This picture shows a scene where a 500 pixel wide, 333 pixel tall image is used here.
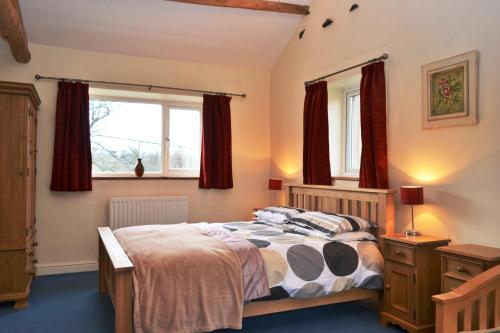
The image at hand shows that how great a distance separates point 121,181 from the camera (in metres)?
4.88

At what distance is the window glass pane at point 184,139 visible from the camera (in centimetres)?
530

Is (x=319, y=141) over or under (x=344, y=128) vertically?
under

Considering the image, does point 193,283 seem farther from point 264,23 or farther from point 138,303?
point 264,23

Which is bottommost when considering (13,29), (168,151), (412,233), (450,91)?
(412,233)

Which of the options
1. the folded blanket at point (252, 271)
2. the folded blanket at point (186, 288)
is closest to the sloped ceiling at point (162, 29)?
the folded blanket at point (186, 288)

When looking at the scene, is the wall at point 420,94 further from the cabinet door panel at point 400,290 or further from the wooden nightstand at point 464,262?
the cabinet door panel at point 400,290

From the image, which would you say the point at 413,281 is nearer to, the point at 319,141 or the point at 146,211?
the point at 319,141

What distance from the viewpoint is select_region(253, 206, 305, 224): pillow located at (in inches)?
156

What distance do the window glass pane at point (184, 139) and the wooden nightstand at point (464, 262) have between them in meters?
3.48

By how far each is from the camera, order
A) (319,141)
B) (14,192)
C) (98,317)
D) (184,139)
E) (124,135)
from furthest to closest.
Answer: (184,139)
(124,135)
(319,141)
(14,192)
(98,317)

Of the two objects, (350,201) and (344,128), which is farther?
(344,128)

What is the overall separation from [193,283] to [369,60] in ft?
8.53

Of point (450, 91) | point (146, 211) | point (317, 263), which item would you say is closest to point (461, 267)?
point (317, 263)

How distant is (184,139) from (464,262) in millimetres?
3739
